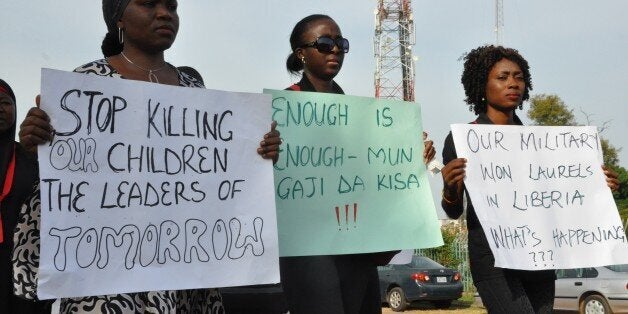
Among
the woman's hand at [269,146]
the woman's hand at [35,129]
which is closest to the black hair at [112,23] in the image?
the woman's hand at [35,129]

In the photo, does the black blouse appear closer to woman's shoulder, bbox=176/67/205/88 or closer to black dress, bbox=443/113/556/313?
black dress, bbox=443/113/556/313

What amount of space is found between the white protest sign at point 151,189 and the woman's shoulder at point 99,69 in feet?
0.54

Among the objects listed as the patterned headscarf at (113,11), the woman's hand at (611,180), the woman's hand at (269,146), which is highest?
the patterned headscarf at (113,11)

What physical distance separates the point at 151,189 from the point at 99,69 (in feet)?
1.83

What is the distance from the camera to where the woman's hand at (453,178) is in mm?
4027

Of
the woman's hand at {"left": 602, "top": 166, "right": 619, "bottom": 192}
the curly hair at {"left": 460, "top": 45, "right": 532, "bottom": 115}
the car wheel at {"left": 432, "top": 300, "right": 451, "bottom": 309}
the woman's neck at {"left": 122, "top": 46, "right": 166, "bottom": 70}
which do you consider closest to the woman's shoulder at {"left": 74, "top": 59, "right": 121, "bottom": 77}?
the woman's neck at {"left": 122, "top": 46, "right": 166, "bottom": 70}

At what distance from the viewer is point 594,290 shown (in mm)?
13891

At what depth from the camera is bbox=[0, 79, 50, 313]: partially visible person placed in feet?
13.2

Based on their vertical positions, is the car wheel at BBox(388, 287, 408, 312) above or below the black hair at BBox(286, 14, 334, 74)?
below

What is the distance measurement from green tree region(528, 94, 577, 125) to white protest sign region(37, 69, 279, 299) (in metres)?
21.0

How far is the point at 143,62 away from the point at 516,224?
2.02m

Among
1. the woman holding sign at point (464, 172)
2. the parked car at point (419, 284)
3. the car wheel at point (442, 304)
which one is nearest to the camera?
the woman holding sign at point (464, 172)

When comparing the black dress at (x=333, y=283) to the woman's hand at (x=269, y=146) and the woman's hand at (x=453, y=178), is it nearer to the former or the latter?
the woman's hand at (x=453, y=178)

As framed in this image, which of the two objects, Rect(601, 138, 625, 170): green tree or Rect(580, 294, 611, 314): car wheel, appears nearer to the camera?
Rect(580, 294, 611, 314): car wheel
